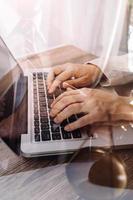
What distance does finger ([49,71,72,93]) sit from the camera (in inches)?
24.1

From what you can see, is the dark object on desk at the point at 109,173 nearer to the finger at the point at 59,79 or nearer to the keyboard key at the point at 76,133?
the keyboard key at the point at 76,133

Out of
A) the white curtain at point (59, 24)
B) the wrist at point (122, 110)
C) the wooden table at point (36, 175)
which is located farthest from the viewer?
the white curtain at point (59, 24)

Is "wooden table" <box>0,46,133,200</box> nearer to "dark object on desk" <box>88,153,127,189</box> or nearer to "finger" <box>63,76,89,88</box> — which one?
"dark object on desk" <box>88,153,127,189</box>

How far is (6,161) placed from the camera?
1.71ft

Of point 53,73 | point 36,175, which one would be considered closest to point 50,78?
point 53,73

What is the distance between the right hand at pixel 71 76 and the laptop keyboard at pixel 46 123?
20 millimetres

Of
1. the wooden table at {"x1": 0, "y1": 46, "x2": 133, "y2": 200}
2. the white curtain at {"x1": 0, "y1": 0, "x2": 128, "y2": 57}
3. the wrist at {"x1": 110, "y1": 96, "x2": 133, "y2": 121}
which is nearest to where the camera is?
the wooden table at {"x1": 0, "y1": 46, "x2": 133, "y2": 200}

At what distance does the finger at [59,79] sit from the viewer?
24.1 inches

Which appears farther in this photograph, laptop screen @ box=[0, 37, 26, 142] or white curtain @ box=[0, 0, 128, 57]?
white curtain @ box=[0, 0, 128, 57]

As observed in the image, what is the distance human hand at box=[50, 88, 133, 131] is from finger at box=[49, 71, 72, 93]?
3 cm

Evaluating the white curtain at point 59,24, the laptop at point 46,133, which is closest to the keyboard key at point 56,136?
the laptop at point 46,133

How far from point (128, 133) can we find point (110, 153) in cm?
6

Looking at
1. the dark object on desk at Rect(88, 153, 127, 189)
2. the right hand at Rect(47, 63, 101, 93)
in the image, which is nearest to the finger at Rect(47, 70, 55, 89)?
the right hand at Rect(47, 63, 101, 93)

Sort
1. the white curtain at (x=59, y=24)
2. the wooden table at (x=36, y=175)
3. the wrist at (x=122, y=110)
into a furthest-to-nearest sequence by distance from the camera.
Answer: the white curtain at (x=59, y=24), the wrist at (x=122, y=110), the wooden table at (x=36, y=175)
